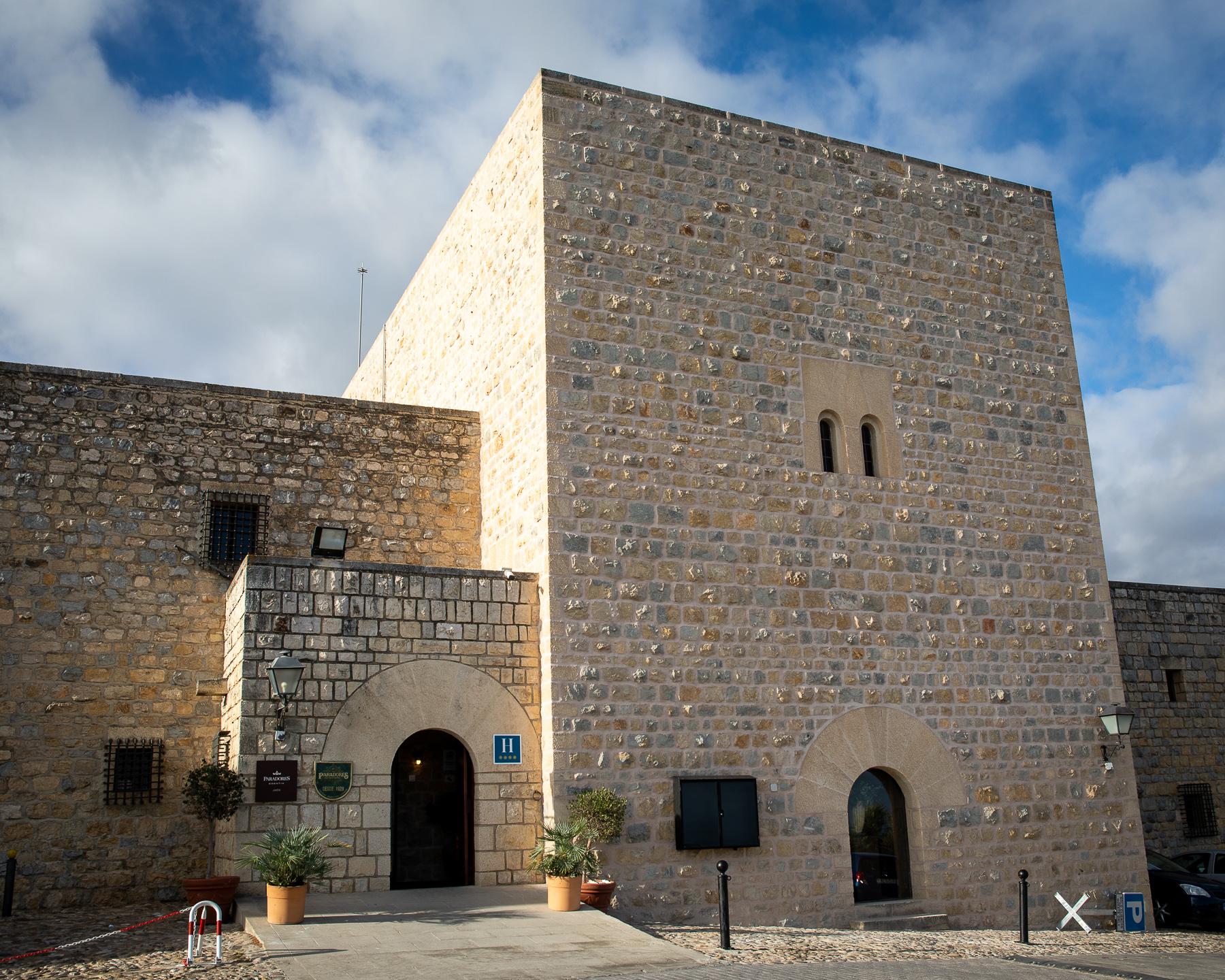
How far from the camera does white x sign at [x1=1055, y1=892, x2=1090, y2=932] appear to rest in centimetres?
1187

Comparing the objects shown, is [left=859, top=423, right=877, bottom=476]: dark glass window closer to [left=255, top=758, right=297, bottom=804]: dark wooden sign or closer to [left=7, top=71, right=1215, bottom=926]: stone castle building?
[left=7, top=71, right=1215, bottom=926]: stone castle building

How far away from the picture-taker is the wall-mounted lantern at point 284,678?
381 inches

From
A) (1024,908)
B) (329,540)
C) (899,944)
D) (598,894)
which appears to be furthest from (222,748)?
(1024,908)

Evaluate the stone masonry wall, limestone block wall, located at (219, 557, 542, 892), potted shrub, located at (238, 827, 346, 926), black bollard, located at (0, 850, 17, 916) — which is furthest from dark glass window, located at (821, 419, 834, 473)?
black bollard, located at (0, 850, 17, 916)

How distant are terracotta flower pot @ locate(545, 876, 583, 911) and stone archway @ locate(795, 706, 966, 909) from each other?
2.63 metres

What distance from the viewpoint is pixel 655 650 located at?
1088cm

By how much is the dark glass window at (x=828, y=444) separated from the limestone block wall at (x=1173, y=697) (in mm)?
7337

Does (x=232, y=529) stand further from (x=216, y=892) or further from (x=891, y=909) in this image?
(x=891, y=909)

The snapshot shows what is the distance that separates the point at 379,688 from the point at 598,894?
263 centimetres

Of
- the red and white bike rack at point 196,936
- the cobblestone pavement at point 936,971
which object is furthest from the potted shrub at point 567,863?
the red and white bike rack at point 196,936

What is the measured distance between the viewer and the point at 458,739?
422 inches

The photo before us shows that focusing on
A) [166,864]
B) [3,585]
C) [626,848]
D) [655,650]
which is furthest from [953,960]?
[3,585]

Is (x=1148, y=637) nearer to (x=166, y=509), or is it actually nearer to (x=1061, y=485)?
(x=1061, y=485)

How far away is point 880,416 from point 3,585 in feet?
29.7
